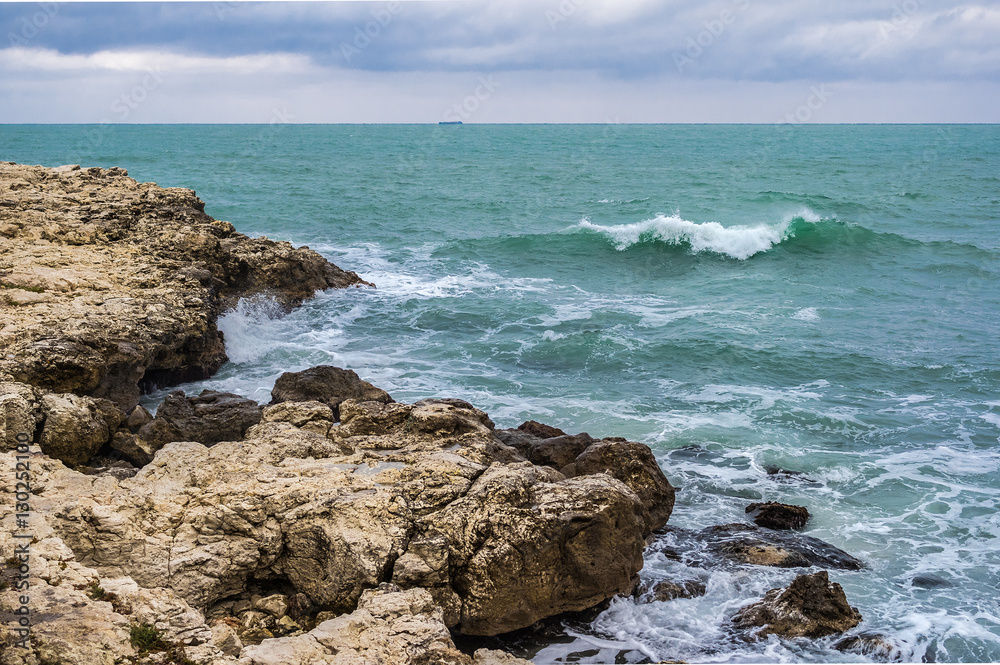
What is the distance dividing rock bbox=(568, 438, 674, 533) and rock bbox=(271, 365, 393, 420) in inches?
145

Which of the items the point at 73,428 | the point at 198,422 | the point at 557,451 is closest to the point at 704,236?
the point at 557,451

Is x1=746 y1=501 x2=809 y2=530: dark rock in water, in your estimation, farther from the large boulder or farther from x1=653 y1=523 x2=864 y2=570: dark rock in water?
the large boulder

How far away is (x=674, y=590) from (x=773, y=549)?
171 cm

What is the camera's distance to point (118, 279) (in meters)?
15.6

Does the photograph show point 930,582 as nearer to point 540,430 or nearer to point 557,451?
point 557,451

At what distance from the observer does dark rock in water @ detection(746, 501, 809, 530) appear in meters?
10.9

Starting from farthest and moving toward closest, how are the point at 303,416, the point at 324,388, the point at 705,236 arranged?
the point at 705,236 → the point at 324,388 → the point at 303,416

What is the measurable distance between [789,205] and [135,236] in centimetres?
3232

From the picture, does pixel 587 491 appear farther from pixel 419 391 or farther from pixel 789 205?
pixel 789 205

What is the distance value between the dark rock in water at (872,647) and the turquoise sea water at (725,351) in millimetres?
100

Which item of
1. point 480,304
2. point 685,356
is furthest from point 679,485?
point 480,304

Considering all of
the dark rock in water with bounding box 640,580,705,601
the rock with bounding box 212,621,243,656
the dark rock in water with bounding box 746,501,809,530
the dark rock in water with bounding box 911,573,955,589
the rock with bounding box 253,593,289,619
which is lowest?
the dark rock in water with bounding box 911,573,955,589

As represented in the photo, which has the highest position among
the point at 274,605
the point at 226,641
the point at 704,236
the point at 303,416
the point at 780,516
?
the point at 704,236

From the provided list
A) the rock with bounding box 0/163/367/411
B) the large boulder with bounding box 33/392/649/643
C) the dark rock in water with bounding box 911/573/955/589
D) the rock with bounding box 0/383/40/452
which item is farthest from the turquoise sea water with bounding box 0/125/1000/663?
the rock with bounding box 0/383/40/452
